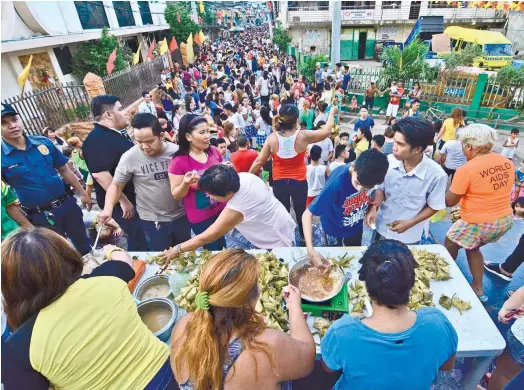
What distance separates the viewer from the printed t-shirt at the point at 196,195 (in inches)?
108

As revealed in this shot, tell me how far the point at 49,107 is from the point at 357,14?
71.8ft

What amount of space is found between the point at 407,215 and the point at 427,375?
5.06 feet

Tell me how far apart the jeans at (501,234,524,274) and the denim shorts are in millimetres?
1294

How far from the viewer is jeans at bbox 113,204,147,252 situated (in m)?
3.32

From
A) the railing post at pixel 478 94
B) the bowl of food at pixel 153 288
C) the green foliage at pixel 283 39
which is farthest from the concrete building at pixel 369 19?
Answer: the bowl of food at pixel 153 288

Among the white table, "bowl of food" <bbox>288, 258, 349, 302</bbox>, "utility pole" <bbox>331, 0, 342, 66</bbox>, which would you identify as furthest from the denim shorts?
"utility pole" <bbox>331, 0, 342, 66</bbox>

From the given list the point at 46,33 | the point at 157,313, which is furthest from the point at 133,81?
the point at 157,313

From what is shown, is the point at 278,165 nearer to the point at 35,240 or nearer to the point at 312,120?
the point at 35,240

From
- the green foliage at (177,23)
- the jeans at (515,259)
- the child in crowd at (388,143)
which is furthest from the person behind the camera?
the green foliage at (177,23)

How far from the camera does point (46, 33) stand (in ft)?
35.7

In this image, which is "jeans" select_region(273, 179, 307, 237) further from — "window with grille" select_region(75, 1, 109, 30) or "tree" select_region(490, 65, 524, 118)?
"window with grille" select_region(75, 1, 109, 30)

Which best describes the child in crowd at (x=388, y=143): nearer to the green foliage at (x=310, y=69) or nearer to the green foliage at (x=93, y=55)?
the green foliage at (x=310, y=69)

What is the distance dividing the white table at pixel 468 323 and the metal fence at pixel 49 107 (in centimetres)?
636

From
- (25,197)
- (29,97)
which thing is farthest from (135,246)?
(29,97)
